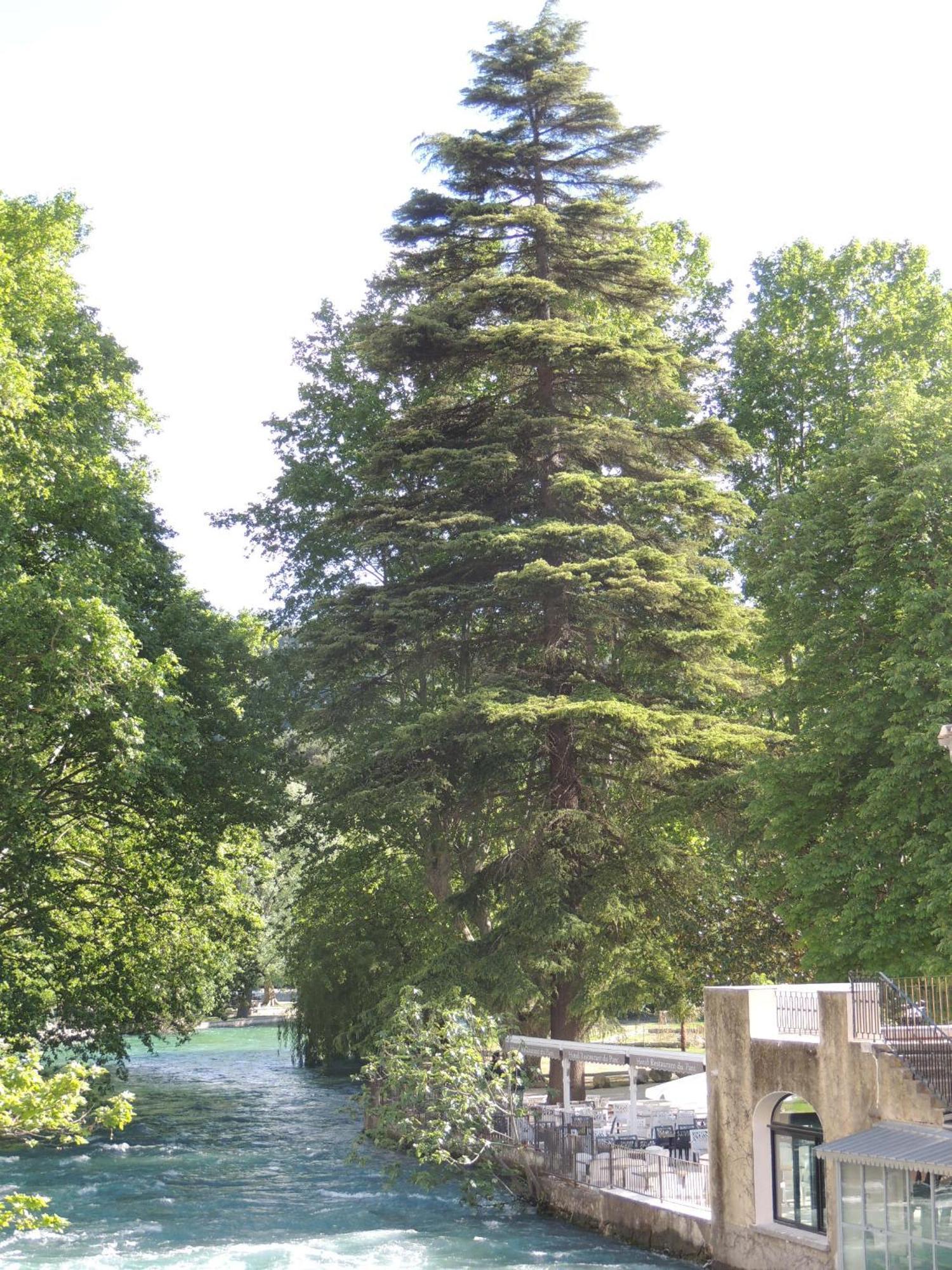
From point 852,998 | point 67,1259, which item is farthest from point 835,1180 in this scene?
point 67,1259

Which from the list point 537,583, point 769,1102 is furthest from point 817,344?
point 769,1102

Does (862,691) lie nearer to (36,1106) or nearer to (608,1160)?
(608,1160)

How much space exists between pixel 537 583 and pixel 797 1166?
13.9m

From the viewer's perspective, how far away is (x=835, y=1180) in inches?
760

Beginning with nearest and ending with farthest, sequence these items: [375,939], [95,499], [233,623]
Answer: [95,499]
[233,623]
[375,939]

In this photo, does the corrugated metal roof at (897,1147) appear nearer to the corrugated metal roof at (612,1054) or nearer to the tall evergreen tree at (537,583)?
the corrugated metal roof at (612,1054)

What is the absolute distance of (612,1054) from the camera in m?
26.0

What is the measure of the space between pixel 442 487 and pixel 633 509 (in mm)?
4646

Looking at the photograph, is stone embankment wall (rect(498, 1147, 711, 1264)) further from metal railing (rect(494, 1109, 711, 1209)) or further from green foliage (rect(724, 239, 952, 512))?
green foliage (rect(724, 239, 952, 512))

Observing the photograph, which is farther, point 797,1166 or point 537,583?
point 537,583

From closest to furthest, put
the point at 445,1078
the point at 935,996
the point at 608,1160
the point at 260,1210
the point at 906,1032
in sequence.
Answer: the point at 906,1032
the point at 935,996
the point at 608,1160
the point at 445,1078
the point at 260,1210

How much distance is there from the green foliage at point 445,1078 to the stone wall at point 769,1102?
15.0 ft

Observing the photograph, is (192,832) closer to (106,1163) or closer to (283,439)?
(106,1163)

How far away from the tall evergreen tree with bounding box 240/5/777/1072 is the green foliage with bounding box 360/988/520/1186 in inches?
74.2
